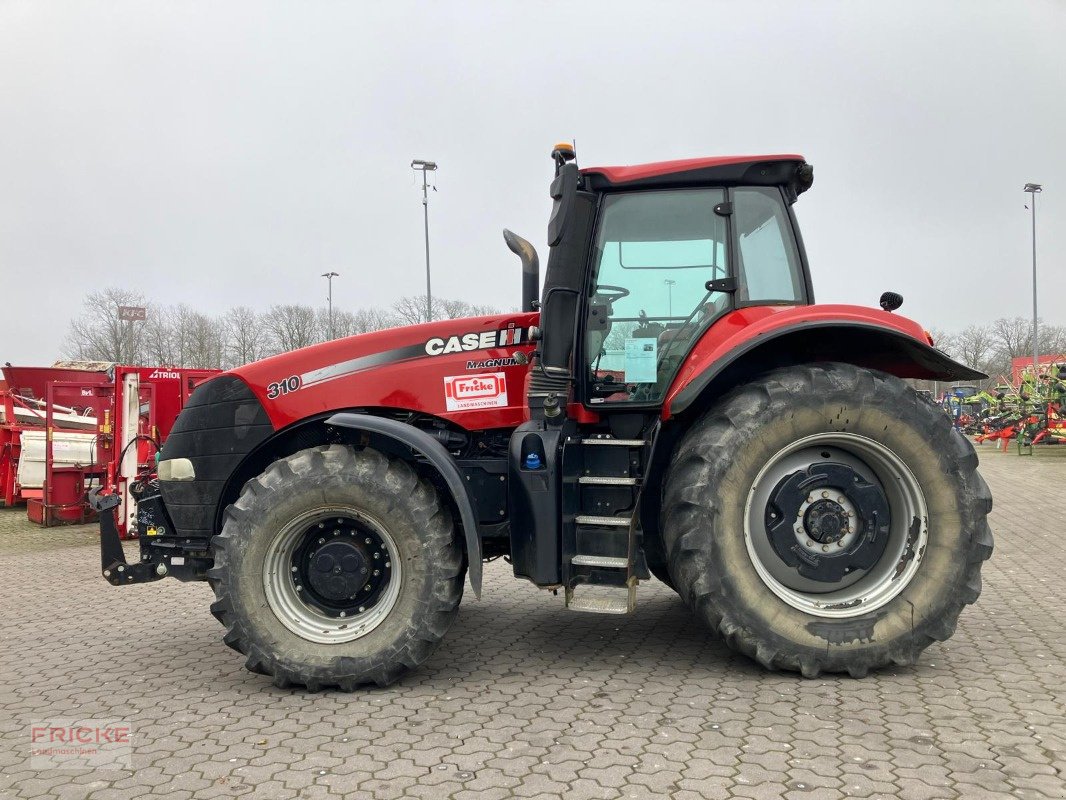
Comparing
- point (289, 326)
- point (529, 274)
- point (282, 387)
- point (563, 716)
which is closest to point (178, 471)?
point (282, 387)

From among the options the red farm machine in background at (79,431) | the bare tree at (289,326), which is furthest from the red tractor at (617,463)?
the bare tree at (289,326)

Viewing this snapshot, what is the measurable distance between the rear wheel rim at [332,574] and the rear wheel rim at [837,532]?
6.06 feet

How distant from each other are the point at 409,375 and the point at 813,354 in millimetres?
2185

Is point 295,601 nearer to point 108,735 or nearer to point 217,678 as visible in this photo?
point 217,678

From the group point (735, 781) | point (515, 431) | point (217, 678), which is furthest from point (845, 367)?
point (217, 678)

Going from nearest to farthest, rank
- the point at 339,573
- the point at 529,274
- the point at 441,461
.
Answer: the point at 441,461
the point at 339,573
the point at 529,274

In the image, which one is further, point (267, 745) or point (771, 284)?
point (771, 284)

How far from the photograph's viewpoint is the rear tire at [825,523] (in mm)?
4098

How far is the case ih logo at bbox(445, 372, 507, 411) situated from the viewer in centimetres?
471

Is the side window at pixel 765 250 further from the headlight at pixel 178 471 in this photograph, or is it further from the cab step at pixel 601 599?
the headlight at pixel 178 471

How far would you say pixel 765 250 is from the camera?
461 cm

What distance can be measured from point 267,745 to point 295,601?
91 cm

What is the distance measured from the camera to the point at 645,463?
4.46 metres

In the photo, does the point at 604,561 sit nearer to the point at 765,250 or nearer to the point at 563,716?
the point at 563,716
